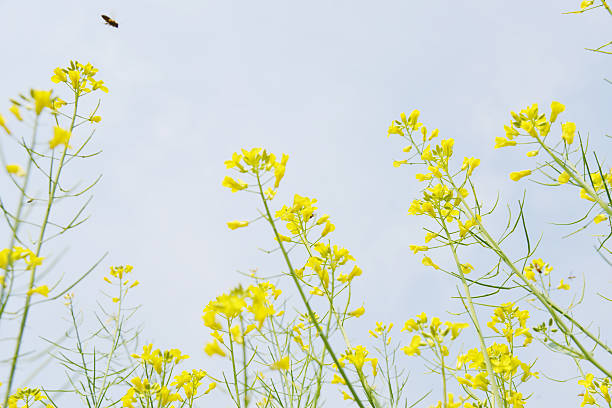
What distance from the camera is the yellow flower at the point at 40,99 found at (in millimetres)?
1722

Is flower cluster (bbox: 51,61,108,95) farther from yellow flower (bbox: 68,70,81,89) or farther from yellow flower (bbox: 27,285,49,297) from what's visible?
yellow flower (bbox: 27,285,49,297)

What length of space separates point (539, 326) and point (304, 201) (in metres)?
2.39

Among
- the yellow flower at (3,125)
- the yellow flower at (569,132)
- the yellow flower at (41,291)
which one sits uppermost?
the yellow flower at (569,132)

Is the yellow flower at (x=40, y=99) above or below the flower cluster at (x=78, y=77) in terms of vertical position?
below

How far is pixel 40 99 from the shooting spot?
1731 mm

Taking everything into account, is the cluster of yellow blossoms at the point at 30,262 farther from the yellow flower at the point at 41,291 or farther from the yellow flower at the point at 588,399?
the yellow flower at the point at 588,399

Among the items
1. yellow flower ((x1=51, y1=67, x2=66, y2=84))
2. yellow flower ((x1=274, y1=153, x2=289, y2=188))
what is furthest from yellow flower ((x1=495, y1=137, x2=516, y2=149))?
yellow flower ((x1=51, y1=67, x2=66, y2=84))

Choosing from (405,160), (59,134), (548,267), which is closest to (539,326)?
(548,267)

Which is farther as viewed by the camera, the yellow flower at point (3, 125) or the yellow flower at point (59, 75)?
the yellow flower at point (59, 75)

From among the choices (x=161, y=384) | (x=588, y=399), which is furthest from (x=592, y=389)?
(x=161, y=384)

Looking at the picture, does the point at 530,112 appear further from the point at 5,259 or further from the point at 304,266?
the point at 5,259

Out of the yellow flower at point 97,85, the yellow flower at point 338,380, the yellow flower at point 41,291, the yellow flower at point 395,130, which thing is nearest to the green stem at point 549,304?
the yellow flower at point 395,130

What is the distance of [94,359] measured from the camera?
364 cm

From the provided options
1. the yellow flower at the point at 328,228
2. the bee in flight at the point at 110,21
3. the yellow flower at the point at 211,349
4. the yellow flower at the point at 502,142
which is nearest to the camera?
the yellow flower at the point at 211,349
